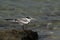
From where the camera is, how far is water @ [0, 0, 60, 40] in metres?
7.84

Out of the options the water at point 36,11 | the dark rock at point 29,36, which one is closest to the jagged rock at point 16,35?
the dark rock at point 29,36

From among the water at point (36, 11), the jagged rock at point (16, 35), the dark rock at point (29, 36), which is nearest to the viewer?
the jagged rock at point (16, 35)

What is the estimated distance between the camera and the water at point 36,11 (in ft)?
25.7

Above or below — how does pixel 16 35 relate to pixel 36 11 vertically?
below

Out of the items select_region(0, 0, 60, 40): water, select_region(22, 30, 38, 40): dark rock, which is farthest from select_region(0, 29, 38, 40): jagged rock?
select_region(0, 0, 60, 40): water

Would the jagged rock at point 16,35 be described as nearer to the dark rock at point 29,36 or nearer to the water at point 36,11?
the dark rock at point 29,36

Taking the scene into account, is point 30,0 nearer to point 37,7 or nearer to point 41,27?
point 37,7

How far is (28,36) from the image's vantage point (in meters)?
5.79

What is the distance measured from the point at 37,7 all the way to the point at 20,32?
5.55 meters

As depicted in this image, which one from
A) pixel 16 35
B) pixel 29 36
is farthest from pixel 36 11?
pixel 16 35

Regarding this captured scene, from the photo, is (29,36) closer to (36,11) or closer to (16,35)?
(16,35)

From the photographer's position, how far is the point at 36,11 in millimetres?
10508

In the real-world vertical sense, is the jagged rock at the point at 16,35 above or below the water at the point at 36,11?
below

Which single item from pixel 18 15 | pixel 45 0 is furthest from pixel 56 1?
pixel 18 15
